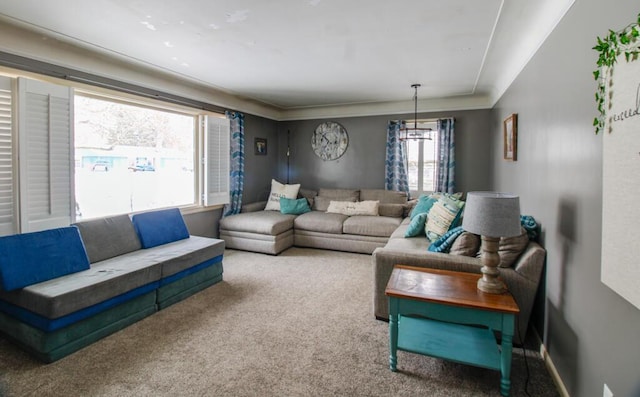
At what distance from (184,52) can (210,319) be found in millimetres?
2571

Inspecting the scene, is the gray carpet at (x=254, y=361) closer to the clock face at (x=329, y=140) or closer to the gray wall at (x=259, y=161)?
the gray wall at (x=259, y=161)

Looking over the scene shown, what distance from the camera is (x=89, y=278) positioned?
2.43 metres

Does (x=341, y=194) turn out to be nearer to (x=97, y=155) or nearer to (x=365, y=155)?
(x=365, y=155)

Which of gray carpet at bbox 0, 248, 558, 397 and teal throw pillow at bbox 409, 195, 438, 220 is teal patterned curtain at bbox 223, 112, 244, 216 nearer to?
gray carpet at bbox 0, 248, 558, 397

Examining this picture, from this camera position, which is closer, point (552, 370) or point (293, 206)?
point (552, 370)

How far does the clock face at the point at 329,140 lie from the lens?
20.3 ft

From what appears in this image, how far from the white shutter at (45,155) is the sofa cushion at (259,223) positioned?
Result: 7.01 ft

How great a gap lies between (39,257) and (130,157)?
1.80 meters

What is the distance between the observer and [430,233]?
3.36 meters

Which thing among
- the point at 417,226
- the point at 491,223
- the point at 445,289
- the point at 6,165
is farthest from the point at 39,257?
the point at 417,226

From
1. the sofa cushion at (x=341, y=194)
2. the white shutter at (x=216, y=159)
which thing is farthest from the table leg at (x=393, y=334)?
the sofa cushion at (x=341, y=194)

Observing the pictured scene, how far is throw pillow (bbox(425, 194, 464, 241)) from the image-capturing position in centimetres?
319

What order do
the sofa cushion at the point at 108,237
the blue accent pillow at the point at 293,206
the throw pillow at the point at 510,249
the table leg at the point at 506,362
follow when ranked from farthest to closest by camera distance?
the blue accent pillow at the point at 293,206, the sofa cushion at the point at 108,237, the throw pillow at the point at 510,249, the table leg at the point at 506,362

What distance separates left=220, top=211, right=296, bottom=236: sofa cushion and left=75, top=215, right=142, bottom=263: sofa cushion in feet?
5.45
